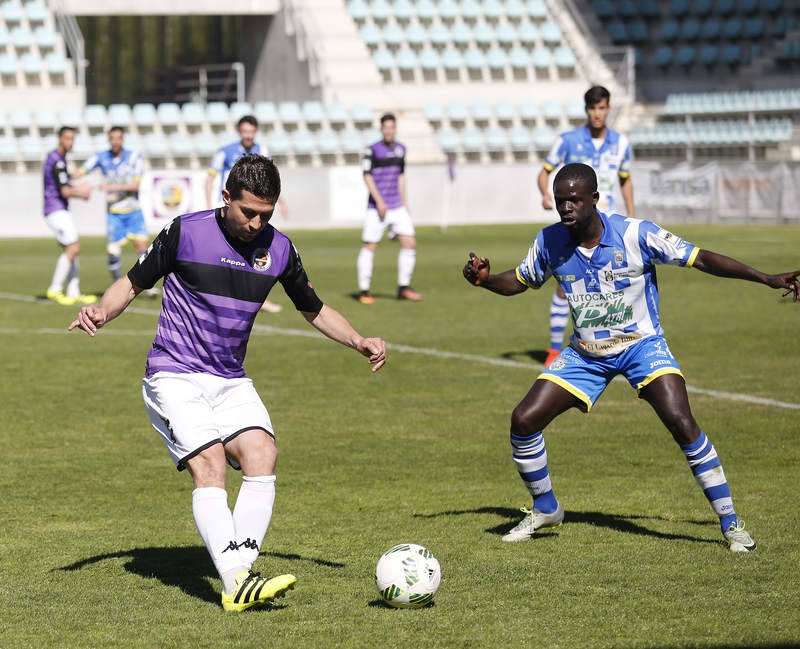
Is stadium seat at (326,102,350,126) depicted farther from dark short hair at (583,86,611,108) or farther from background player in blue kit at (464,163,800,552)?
background player in blue kit at (464,163,800,552)

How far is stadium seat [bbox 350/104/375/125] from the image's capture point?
35156mm

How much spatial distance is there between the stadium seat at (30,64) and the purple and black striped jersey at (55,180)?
63.8ft

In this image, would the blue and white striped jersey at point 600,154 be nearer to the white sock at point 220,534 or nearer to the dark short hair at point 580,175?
the dark short hair at point 580,175

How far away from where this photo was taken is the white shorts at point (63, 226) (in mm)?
16125

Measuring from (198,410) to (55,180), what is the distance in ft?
40.2

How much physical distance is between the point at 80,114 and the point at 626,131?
1640 centimetres

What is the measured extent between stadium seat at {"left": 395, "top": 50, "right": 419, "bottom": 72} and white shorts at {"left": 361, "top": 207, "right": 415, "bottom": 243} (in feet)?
74.4

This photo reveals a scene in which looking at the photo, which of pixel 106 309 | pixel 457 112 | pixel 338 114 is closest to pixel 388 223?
pixel 106 309

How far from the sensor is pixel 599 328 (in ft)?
19.0

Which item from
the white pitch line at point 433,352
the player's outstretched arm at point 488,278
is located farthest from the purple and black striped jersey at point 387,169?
the player's outstretched arm at point 488,278

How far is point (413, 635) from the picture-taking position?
14.4ft

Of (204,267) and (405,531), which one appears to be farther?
(405,531)

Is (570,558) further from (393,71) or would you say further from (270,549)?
(393,71)

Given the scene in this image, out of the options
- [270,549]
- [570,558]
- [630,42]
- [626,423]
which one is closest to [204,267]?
[270,549]
